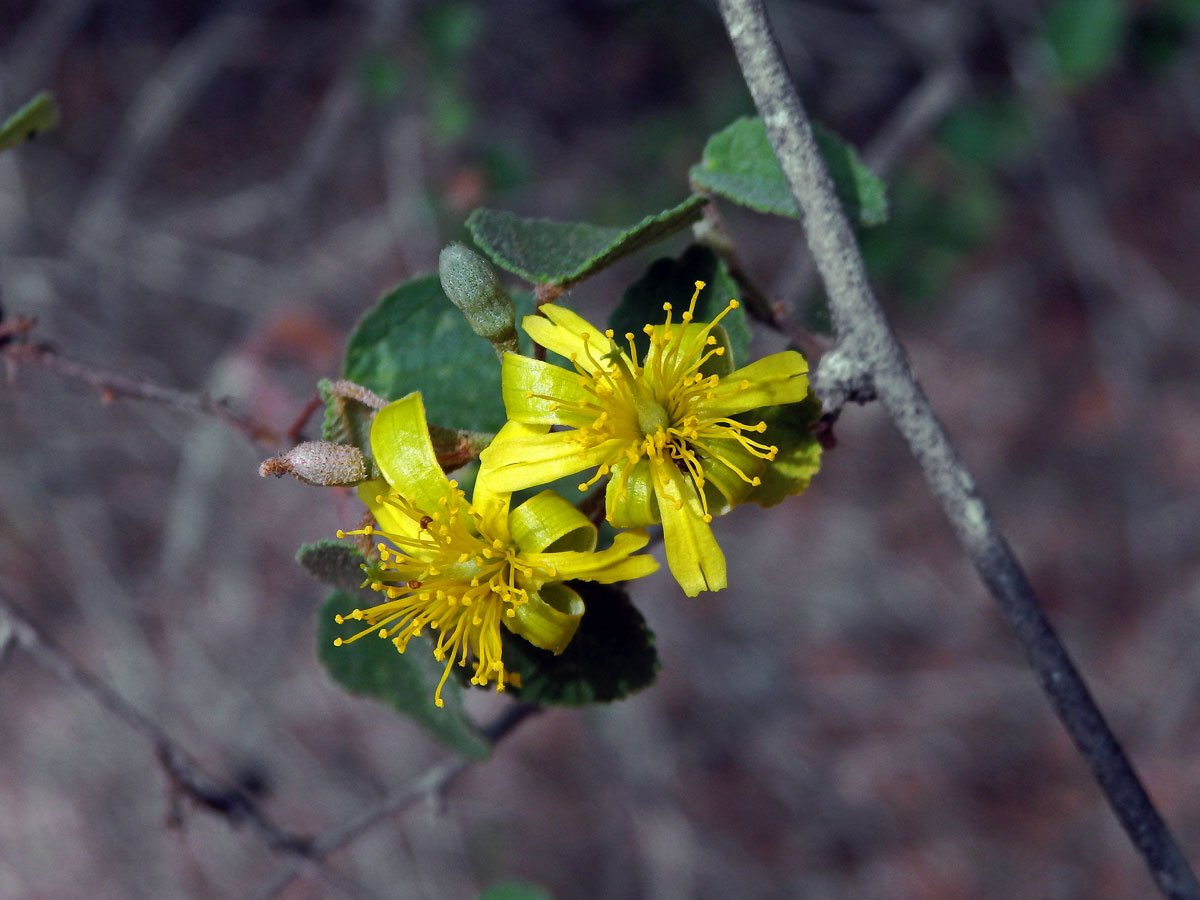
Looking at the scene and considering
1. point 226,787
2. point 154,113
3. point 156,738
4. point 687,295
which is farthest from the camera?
point 154,113

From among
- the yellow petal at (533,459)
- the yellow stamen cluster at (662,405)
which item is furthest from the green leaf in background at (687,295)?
the yellow petal at (533,459)

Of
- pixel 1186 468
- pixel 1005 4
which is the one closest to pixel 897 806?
pixel 1186 468

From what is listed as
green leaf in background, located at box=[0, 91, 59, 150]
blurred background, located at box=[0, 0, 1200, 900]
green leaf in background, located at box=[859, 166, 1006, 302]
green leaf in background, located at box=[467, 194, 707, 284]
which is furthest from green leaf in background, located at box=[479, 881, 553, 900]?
green leaf in background, located at box=[859, 166, 1006, 302]

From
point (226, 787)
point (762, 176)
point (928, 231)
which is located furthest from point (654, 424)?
point (928, 231)

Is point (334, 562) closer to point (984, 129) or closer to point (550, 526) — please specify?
point (550, 526)

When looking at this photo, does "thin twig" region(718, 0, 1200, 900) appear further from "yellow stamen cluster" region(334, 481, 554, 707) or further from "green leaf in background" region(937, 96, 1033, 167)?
"green leaf in background" region(937, 96, 1033, 167)

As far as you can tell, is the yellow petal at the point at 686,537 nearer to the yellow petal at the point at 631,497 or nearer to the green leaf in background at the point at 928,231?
the yellow petal at the point at 631,497
